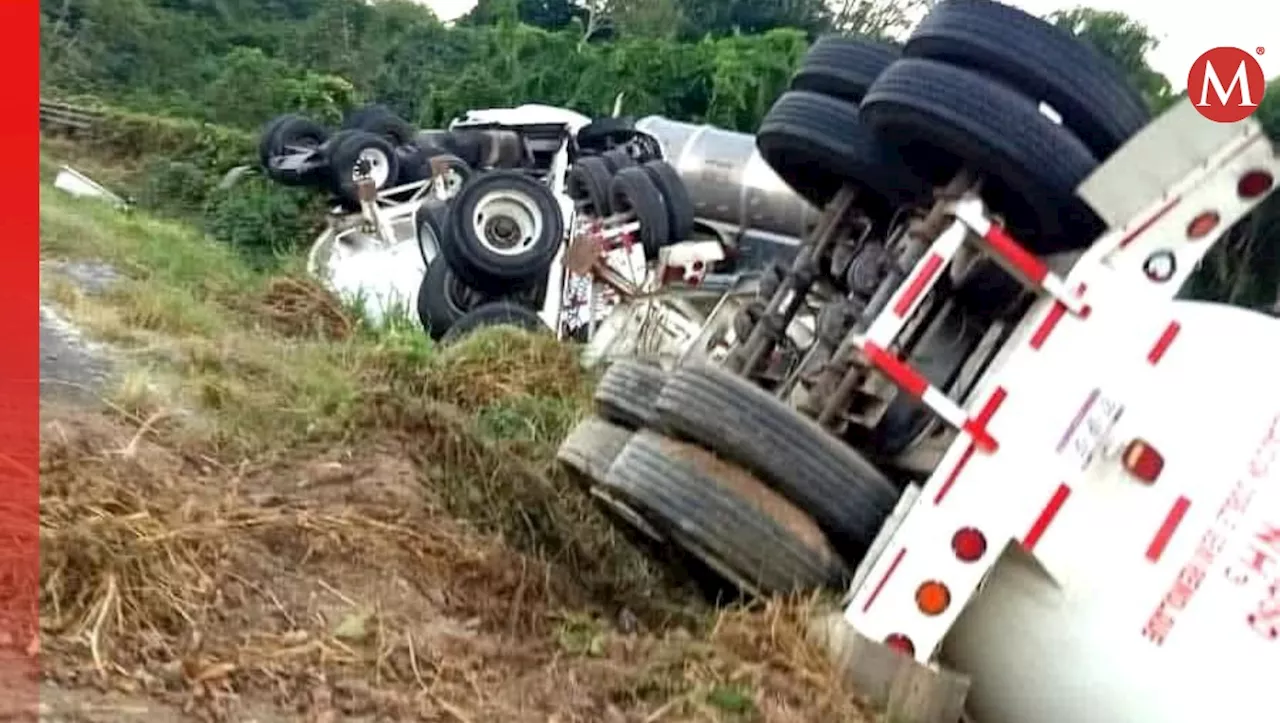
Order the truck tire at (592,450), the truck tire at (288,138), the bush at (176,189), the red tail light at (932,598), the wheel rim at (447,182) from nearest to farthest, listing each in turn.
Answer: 1. the red tail light at (932,598)
2. the truck tire at (592,450)
3. the wheel rim at (447,182)
4. the truck tire at (288,138)
5. the bush at (176,189)

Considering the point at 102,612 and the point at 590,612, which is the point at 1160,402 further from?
the point at 102,612

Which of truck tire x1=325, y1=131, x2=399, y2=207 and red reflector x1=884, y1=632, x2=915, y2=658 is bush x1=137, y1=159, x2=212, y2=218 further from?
red reflector x1=884, y1=632, x2=915, y2=658

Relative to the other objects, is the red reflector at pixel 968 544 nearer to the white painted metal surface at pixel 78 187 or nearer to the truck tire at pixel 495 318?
the truck tire at pixel 495 318

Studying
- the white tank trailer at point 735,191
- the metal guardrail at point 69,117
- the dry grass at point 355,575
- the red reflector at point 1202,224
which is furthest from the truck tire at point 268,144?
the red reflector at point 1202,224

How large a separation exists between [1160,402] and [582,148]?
1001 cm

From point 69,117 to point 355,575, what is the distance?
22.1m

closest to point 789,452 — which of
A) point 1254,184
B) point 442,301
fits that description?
point 1254,184

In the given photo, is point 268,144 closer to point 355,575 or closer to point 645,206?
point 645,206

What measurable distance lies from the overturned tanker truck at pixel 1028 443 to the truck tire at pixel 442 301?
5112mm

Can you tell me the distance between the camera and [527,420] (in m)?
5.94

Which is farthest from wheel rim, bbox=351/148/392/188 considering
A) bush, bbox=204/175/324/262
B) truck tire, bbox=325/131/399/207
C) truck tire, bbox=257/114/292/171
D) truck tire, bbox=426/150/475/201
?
truck tire, bbox=257/114/292/171

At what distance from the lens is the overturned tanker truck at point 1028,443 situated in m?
3.84

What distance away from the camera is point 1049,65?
13.8ft

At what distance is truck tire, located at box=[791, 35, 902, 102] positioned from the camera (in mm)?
5027
